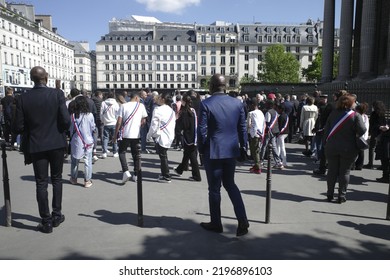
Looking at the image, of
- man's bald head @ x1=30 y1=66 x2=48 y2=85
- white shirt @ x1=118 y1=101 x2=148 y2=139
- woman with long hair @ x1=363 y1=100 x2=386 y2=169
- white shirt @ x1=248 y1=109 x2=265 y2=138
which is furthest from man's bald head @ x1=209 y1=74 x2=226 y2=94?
woman with long hair @ x1=363 y1=100 x2=386 y2=169

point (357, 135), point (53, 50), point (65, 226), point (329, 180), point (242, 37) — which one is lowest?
point (65, 226)

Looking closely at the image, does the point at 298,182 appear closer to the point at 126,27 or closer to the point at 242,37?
the point at 242,37

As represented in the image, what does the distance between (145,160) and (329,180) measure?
5.96m

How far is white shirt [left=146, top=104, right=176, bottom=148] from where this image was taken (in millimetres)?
7832

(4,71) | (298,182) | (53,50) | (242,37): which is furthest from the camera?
(242,37)

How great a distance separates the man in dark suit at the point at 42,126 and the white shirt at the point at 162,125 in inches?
116

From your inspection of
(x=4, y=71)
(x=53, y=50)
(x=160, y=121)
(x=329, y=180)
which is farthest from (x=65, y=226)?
(x=53, y=50)

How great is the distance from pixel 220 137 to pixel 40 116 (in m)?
2.54

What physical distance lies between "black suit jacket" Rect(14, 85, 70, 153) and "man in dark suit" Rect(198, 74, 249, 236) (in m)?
2.07

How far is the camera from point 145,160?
426 inches

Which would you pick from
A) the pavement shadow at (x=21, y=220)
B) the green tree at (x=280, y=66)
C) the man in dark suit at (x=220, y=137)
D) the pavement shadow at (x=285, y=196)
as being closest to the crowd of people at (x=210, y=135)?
the man in dark suit at (x=220, y=137)

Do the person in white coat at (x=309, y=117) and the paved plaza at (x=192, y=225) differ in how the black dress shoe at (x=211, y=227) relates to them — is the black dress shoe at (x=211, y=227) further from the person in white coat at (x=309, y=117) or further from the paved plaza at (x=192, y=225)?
the person in white coat at (x=309, y=117)

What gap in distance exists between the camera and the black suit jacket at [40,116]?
4.82m

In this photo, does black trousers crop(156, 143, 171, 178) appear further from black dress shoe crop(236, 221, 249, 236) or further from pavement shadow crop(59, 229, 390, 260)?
black dress shoe crop(236, 221, 249, 236)
